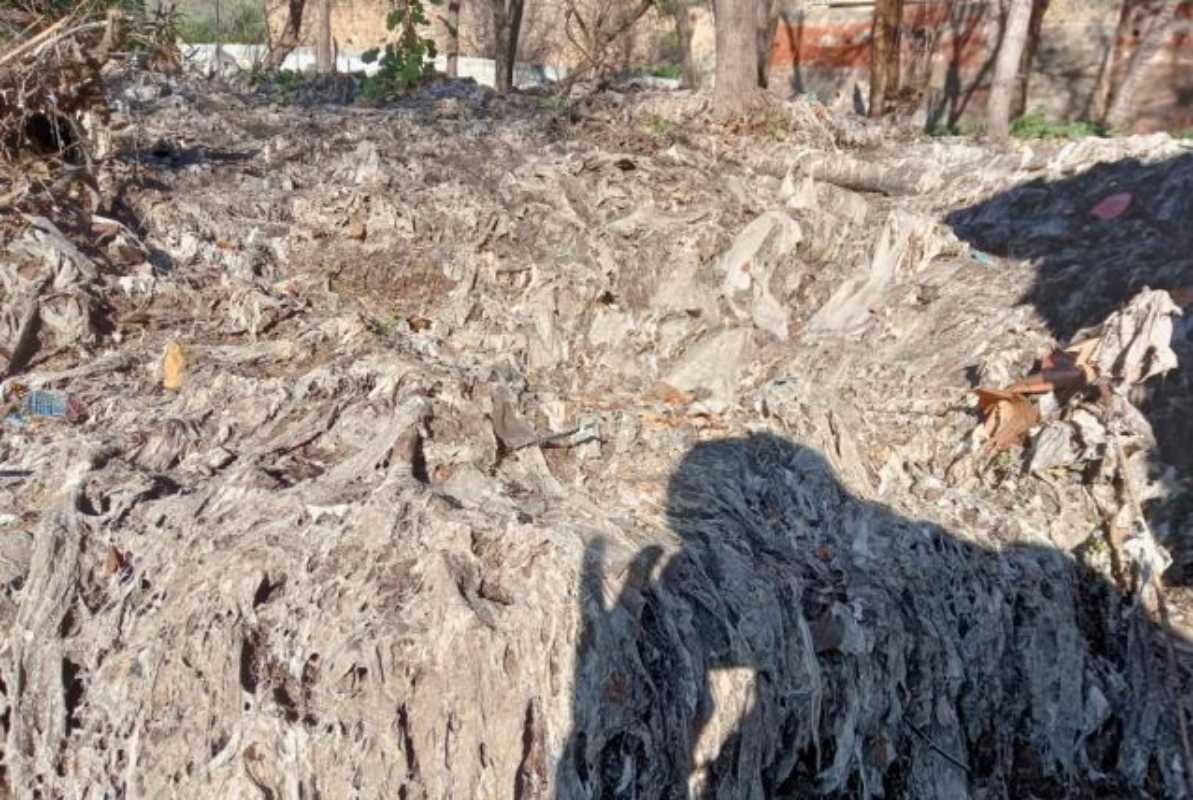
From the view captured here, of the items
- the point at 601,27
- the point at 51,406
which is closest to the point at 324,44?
the point at 601,27

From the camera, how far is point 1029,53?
9.96 meters

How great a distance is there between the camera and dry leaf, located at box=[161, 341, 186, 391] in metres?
3.66

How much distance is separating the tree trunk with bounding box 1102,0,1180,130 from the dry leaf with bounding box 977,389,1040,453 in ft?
23.8

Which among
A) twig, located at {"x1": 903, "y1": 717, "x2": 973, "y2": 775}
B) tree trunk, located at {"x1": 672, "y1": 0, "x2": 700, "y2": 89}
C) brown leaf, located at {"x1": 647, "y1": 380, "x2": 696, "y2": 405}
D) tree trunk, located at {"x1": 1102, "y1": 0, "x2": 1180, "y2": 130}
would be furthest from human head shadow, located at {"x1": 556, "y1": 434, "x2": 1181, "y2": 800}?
tree trunk, located at {"x1": 672, "y1": 0, "x2": 700, "y2": 89}

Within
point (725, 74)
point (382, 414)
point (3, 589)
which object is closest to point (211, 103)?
point (725, 74)

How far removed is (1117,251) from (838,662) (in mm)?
3232

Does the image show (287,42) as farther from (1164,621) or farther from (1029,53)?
(1164,621)

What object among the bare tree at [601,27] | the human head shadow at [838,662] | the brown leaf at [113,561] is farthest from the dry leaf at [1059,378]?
the bare tree at [601,27]

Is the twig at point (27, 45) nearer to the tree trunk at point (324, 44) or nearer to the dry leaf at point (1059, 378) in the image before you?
the dry leaf at point (1059, 378)

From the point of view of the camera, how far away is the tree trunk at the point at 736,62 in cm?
805

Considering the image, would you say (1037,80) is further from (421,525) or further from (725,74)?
(421,525)

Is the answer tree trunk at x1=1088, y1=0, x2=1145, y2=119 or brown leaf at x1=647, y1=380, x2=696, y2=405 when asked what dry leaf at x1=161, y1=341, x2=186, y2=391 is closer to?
brown leaf at x1=647, y1=380, x2=696, y2=405

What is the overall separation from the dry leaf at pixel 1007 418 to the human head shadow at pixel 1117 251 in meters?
0.51

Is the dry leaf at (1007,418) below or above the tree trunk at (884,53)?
below
